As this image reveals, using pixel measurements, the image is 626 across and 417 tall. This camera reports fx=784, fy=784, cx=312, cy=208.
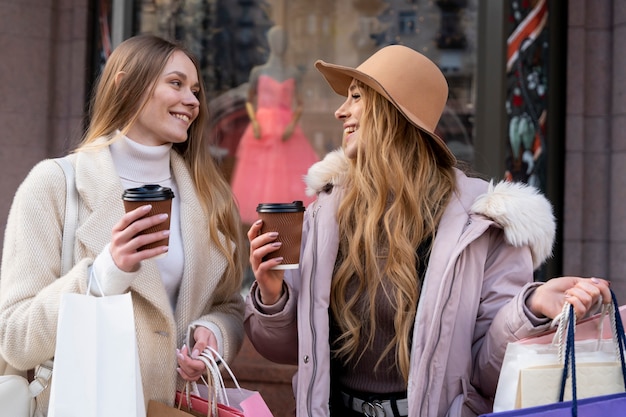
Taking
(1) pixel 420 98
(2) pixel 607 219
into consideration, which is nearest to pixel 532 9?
(2) pixel 607 219

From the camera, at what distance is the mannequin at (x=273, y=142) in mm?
6988

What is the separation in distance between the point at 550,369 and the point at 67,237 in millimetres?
1570

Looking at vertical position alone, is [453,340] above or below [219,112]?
below

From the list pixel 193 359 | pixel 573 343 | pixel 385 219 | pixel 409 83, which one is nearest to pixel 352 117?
pixel 409 83

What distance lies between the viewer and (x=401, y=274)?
2641 millimetres

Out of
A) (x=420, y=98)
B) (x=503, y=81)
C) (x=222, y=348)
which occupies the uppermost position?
(x=503, y=81)

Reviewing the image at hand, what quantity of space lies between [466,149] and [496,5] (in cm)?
161

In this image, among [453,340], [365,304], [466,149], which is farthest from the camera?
[466,149]

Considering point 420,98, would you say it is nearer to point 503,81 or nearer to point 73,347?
point 73,347

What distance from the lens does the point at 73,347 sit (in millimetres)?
2139

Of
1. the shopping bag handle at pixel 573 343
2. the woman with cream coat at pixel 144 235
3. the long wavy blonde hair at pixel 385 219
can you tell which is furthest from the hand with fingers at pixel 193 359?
the shopping bag handle at pixel 573 343

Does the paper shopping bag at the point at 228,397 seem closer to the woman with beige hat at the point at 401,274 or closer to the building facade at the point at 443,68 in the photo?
the woman with beige hat at the point at 401,274

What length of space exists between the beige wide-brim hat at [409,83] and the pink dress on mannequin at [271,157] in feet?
13.4

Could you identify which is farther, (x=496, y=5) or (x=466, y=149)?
(x=466, y=149)
